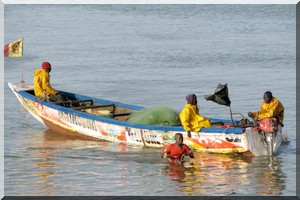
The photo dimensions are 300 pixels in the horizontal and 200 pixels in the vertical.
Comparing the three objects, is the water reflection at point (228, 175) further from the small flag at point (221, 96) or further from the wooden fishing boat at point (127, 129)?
the small flag at point (221, 96)

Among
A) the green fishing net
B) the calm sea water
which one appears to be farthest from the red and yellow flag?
the green fishing net

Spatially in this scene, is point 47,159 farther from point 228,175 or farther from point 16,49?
point 16,49

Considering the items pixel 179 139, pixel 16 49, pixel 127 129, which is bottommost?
pixel 179 139

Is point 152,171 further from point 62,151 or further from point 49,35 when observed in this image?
point 49,35

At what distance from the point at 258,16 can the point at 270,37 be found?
469cm

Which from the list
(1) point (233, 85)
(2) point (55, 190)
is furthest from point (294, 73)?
(2) point (55, 190)

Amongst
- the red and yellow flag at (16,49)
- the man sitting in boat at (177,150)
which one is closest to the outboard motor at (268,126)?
the man sitting in boat at (177,150)

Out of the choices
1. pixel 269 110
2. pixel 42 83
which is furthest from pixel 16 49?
pixel 269 110

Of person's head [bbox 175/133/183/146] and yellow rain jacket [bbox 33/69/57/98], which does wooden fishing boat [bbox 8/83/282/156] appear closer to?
yellow rain jacket [bbox 33/69/57/98]

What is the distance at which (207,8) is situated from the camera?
41.4 m

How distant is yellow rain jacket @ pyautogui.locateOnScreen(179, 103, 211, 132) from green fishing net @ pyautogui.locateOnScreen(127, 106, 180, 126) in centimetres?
116

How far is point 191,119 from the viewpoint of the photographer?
1884cm

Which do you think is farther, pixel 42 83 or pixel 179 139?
pixel 42 83

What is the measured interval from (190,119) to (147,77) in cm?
934
